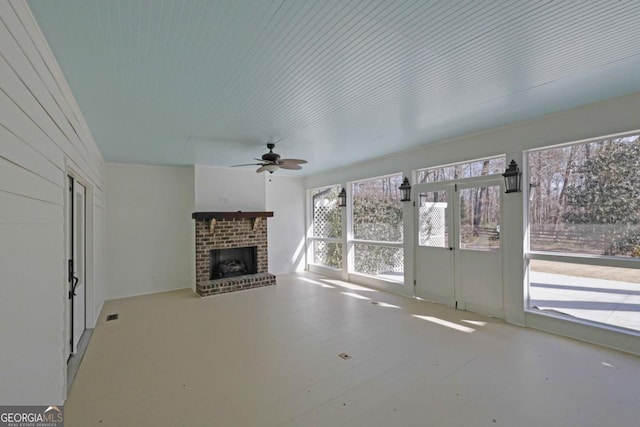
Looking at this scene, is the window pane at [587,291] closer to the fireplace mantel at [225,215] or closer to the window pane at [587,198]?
the window pane at [587,198]

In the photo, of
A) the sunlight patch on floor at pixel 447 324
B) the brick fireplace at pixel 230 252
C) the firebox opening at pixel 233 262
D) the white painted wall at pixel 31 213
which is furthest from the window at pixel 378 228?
the white painted wall at pixel 31 213

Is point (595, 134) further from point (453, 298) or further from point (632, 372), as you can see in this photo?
point (453, 298)

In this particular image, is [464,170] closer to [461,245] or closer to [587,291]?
[461,245]

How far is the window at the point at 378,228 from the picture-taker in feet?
18.6

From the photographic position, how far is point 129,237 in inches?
225

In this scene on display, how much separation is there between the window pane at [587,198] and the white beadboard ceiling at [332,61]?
614 millimetres

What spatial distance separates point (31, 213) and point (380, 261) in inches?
209

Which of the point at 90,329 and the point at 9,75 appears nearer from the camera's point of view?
the point at 9,75

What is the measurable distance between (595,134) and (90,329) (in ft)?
21.7

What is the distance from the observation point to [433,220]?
4.96 metres

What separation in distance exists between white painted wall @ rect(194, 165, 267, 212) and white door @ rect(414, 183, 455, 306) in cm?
359

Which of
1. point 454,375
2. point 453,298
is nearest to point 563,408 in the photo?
point 454,375

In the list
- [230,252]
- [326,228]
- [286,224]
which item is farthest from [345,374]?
[286,224]

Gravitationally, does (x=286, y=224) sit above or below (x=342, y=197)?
below
